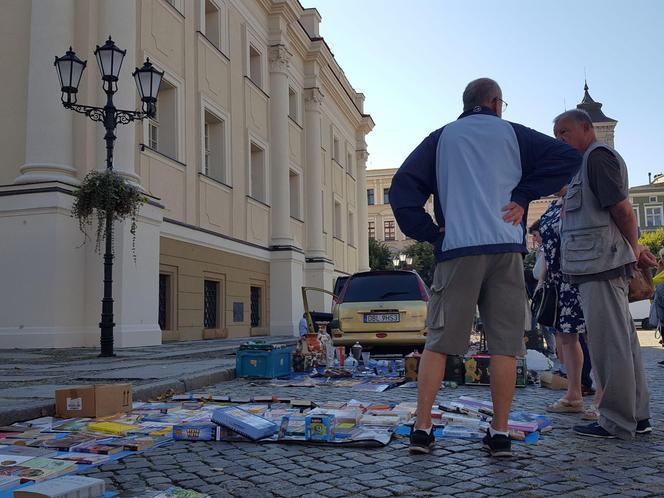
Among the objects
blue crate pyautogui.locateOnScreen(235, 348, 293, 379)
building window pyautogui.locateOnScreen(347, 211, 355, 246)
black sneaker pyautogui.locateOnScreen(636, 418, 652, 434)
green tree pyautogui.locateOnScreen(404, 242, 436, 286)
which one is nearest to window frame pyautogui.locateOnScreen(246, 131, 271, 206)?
blue crate pyautogui.locateOnScreen(235, 348, 293, 379)

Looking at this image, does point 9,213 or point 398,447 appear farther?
point 9,213

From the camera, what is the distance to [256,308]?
22.0 meters

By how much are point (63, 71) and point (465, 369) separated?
7.65 meters

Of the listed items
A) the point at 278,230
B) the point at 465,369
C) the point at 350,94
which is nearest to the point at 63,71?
the point at 465,369

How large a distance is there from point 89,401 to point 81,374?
2.48 m

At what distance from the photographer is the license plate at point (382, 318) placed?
34.6 ft

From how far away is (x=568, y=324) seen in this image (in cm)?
521

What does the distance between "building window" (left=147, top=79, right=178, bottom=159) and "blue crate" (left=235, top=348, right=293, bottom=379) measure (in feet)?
29.6

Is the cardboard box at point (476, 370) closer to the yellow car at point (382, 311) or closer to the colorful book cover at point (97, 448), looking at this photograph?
the yellow car at point (382, 311)

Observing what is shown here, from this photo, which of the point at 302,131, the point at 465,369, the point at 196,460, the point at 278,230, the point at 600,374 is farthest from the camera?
the point at 302,131

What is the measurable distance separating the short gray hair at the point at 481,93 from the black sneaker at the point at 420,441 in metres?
1.89

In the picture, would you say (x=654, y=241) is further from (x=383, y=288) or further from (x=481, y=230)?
(x=481, y=230)

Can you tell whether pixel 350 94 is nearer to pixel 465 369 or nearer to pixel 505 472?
pixel 465 369

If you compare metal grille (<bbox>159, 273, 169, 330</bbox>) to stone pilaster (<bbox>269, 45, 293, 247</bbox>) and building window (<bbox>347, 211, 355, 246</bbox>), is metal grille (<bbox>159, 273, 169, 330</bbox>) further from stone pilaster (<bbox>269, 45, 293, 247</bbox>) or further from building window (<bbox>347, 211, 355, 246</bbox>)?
building window (<bbox>347, 211, 355, 246</bbox>)
